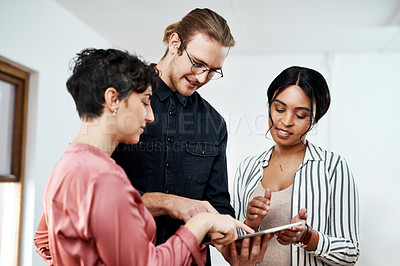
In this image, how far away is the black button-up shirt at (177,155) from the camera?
1.62 metres

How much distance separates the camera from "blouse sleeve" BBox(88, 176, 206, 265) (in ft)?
2.96

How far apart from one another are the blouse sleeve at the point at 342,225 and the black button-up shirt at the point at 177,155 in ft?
1.24

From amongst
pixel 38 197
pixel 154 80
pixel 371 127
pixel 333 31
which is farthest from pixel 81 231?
pixel 371 127

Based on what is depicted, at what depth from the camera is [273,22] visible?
→ 377 centimetres

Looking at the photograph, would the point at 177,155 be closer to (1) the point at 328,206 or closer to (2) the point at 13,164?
(1) the point at 328,206

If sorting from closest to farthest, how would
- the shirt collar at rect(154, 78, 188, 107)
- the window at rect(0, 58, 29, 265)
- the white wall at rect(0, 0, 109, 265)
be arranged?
the shirt collar at rect(154, 78, 188, 107) → the white wall at rect(0, 0, 109, 265) → the window at rect(0, 58, 29, 265)

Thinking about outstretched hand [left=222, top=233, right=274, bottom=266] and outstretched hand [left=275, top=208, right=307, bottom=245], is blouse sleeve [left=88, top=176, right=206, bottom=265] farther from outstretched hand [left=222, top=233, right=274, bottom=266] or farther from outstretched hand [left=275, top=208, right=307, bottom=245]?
outstretched hand [left=275, top=208, right=307, bottom=245]

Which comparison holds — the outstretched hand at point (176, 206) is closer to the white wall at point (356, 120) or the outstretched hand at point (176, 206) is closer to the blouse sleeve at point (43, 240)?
the blouse sleeve at point (43, 240)

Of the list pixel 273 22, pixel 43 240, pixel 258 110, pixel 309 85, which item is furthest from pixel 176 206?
pixel 258 110

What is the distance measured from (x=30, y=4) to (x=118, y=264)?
2.59m

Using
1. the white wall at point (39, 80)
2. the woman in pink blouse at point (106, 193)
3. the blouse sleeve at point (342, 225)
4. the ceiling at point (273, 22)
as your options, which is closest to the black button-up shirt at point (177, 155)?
the blouse sleeve at point (342, 225)

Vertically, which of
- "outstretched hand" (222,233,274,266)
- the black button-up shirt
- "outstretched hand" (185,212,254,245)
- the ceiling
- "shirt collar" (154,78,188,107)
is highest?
the ceiling

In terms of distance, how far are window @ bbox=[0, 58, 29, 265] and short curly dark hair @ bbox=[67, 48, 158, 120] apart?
2.10m

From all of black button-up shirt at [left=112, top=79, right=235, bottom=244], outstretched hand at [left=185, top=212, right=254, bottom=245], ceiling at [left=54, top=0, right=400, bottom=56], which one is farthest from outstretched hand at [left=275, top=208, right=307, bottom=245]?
ceiling at [left=54, top=0, right=400, bottom=56]
